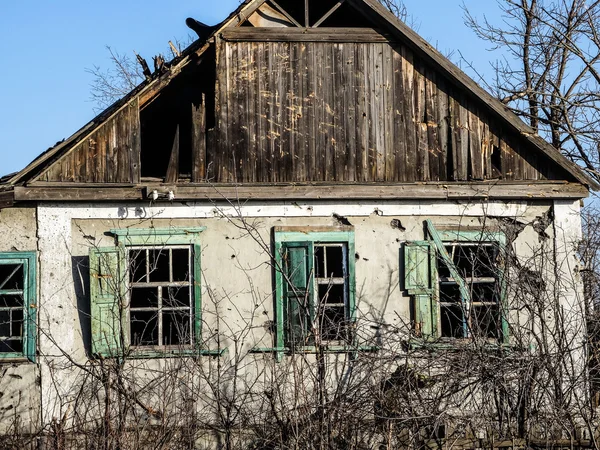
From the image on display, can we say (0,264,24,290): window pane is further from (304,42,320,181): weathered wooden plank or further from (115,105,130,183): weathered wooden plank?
(304,42,320,181): weathered wooden plank

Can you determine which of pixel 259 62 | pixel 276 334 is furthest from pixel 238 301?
pixel 259 62

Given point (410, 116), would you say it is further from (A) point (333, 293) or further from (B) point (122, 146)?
(B) point (122, 146)

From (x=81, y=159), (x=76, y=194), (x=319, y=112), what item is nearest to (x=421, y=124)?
(x=319, y=112)

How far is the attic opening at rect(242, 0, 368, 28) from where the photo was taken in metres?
10.4

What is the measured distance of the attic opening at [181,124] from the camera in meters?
10.1

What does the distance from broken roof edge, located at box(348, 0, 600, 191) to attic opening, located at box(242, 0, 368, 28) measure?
0.46m

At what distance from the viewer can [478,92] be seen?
33.1 ft

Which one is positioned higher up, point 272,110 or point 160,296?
point 272,110

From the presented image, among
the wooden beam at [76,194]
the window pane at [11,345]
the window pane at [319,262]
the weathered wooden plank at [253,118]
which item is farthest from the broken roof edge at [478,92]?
the window pane at [11,345]

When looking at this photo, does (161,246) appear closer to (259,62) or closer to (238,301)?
(238,301)

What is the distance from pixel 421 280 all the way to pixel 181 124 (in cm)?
402

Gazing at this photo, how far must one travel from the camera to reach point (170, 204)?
991 centimetres

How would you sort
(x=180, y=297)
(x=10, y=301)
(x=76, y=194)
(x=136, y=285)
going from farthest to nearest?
1. (x=10, y=301)
2. (x=180, y=297)
3. (x=76, y=194)
4. (x=136, y=285)

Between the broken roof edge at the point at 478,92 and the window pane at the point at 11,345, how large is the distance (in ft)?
18.7
